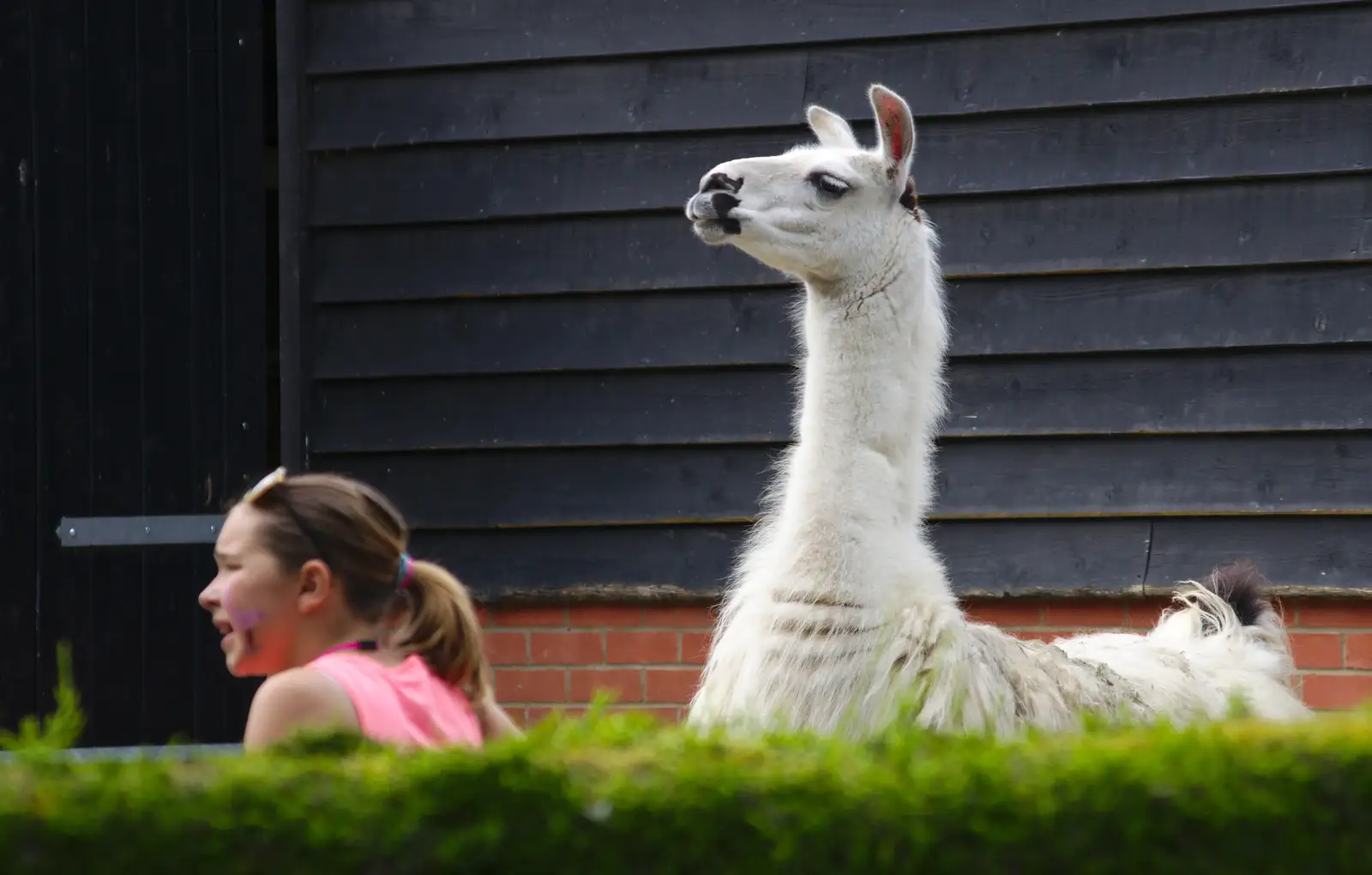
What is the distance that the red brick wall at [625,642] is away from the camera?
17.6ft

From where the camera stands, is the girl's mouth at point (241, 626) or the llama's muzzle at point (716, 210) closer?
the girl's mouth at point (241, 626)

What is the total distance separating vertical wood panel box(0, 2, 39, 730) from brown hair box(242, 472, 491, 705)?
365cm

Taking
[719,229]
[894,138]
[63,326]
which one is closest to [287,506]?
[719,229]

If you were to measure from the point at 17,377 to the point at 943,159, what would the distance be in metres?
3.21

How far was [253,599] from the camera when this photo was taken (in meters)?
2.72

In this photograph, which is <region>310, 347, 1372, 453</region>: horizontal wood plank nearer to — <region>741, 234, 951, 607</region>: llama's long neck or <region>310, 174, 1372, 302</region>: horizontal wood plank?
<region>310, 174, 1372, 302</region>: horizontal wood plank

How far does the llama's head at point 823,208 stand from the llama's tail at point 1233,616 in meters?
1.50

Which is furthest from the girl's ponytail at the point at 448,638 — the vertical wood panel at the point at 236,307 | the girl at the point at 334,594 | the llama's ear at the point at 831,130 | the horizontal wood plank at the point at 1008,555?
the vertical wood panel at the point at 236,307

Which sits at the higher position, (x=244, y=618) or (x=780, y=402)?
(x=780, y=402)

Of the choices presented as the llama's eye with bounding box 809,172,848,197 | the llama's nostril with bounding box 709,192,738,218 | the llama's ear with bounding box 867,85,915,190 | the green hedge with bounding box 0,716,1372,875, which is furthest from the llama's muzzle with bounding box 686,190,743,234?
the green hedge with bounding box 0,716,1372,875

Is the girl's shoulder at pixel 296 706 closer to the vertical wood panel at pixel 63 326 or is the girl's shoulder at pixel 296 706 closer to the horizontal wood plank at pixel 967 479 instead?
the horizontal wood plank at pixel 967 479

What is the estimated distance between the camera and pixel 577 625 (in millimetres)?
5770

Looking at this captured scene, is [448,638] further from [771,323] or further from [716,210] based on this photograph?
[771,323]

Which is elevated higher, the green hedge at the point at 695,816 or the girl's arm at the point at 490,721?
A: the green hedge at the point at 695,816
